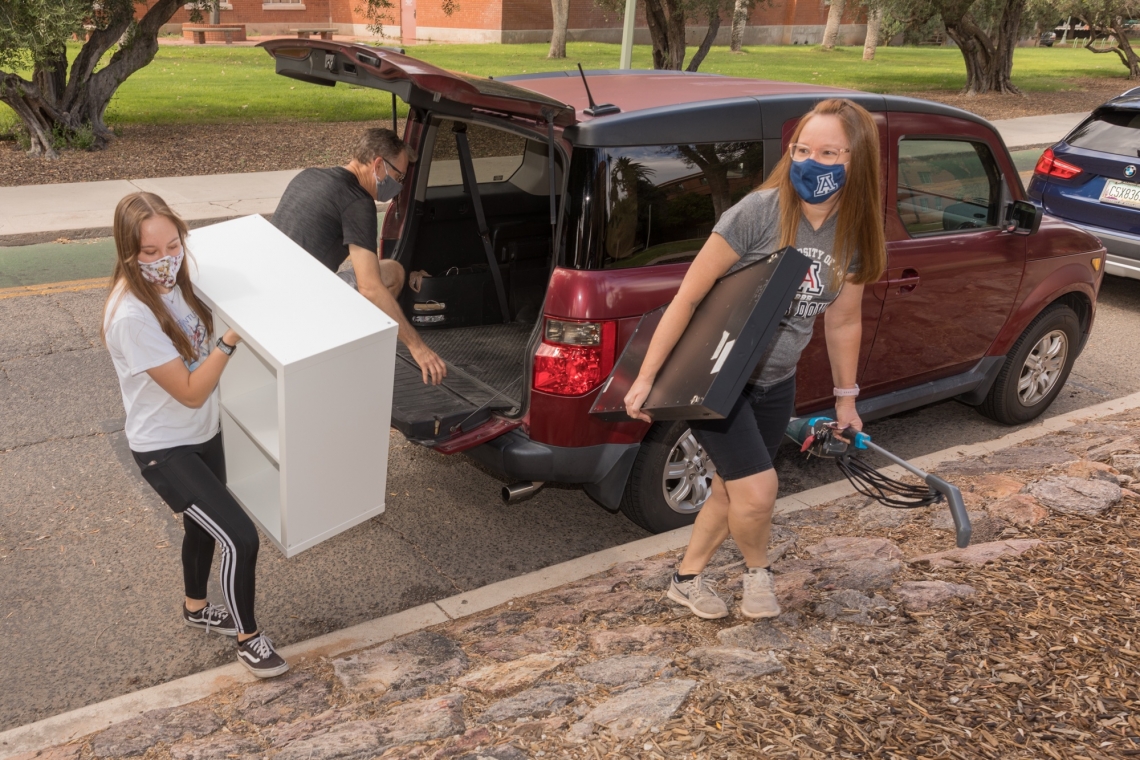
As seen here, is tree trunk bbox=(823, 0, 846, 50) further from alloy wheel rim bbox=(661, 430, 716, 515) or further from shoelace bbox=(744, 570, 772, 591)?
shoelace bbox=(744, 570, 772, 591)

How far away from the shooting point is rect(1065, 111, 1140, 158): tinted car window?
877cm

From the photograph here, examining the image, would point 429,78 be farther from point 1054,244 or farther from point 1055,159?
point 1055,159

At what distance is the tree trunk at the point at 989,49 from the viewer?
25156mm

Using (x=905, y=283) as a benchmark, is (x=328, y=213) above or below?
above

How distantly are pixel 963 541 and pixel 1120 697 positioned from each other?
0.62 m

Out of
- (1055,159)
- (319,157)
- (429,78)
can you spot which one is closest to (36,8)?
(319,157)

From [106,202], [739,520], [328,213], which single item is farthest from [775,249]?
[106,202]

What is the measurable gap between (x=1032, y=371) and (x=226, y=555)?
16.3 feet

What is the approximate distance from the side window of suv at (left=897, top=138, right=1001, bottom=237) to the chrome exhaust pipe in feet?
7.59

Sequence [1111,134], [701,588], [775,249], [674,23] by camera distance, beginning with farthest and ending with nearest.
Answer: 1. [674,23]
2. [1111,134]
3. [701,588]
4. [775,249]

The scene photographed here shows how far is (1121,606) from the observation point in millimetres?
3521

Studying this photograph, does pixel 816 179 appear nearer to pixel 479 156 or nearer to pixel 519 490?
pixel 519 490

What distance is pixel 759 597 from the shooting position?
3.59 metres

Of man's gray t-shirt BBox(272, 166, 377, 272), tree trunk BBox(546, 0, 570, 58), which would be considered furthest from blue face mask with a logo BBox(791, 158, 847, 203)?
tree trunk BBox(546, 0, 570, 58)
